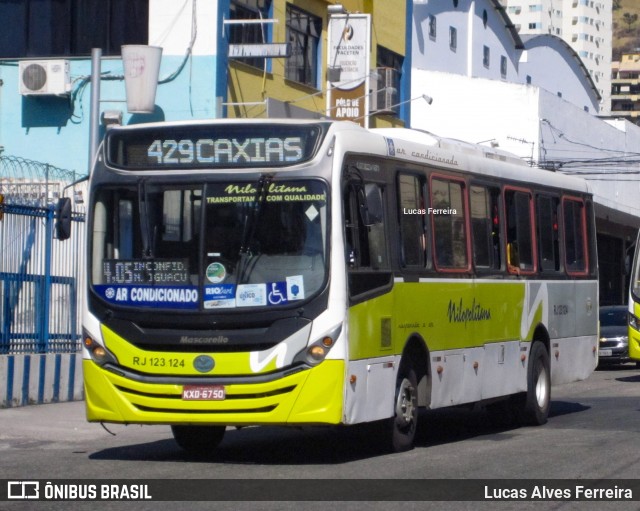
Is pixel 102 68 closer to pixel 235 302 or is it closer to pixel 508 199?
pixel 508 199

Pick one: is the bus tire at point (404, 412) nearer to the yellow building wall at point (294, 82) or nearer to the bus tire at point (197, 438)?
the bus tire at point (197, 438)

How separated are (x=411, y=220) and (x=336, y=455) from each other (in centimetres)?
245

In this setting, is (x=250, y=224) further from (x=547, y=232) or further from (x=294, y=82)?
(x=294, y=82)

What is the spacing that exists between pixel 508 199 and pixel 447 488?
6.05 meters

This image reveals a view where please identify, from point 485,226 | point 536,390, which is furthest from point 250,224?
point 536,390

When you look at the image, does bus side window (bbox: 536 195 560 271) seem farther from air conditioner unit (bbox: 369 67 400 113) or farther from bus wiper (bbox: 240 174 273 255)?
air conditioner unit (bbox: 369 67 400 113)

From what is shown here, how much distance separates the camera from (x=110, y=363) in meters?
11.5

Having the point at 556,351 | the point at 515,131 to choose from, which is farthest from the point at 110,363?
the point at 515,131

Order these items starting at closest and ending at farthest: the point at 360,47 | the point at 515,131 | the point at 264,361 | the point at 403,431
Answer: the point at 264,361 → the point at 403,431 → the point at 360,47 → the point at 515,131

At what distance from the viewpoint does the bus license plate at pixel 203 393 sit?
1112 centimetres

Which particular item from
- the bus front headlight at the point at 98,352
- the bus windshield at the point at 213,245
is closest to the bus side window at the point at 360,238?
the bus windshield at the point at 213,245

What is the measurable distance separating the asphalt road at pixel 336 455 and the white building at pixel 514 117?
26337 mm

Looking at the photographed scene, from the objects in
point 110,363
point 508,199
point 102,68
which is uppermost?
point 102,68

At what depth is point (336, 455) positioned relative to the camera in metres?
12.5
